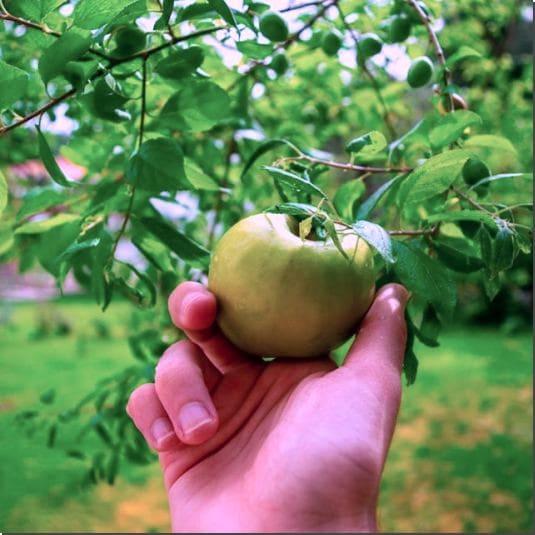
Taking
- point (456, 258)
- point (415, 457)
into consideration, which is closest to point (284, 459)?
point (456, 258)

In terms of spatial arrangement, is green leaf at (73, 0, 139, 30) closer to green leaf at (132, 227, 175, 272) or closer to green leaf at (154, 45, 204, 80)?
green leaf at (154, 45, 204, 80)

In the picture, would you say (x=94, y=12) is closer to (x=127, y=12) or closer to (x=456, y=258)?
(x=127, y=12)

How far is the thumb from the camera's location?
30.1 inches

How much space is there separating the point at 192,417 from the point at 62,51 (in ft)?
1.36

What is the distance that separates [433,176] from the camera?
0.80m

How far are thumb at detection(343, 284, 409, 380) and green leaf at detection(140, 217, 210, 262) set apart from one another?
0.25m

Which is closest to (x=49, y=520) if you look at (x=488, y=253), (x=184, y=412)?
(x=184, y=412)

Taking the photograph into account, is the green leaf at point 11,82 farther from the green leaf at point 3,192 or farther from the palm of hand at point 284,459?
the palm of hand at point 284,459

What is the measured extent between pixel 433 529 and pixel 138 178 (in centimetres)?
254

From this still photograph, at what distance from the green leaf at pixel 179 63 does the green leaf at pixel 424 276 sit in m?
0.34

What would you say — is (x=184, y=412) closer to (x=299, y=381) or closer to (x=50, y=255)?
(x=299, y=381)

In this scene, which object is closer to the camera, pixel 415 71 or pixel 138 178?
pixel 138 178

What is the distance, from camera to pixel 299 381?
831 millimetres

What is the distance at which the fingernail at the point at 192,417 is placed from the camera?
0.77 meters
